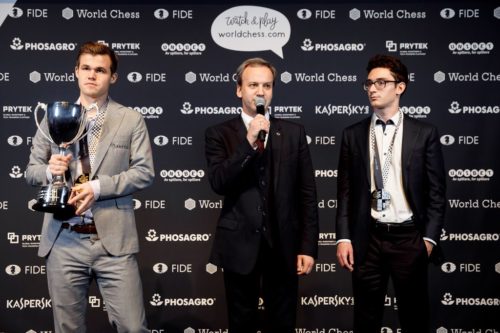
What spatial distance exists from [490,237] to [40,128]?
3455mm

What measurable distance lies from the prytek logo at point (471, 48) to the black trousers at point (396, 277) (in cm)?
Answer: 197

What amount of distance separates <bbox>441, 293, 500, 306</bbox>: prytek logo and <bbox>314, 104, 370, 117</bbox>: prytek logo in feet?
5.24

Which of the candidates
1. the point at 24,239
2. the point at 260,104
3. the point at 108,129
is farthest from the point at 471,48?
the point at 24,239

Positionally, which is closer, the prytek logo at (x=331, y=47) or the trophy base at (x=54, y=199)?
the trophy base at (x=54, y=199)

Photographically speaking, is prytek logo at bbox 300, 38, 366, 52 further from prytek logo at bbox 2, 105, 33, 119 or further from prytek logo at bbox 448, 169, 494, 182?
prytek logo at bbox 2, 105, 33, 119

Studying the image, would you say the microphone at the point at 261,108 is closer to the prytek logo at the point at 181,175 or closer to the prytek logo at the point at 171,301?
the prytek logo at the point at 181,175

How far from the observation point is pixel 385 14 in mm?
4781

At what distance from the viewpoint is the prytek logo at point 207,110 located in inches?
188

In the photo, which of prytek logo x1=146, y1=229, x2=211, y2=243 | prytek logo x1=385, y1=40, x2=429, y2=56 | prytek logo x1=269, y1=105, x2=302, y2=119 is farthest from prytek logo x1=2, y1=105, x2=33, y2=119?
prytek logo x1=385, y1=40, x2=429, y2=56

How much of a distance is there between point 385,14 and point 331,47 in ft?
1.65

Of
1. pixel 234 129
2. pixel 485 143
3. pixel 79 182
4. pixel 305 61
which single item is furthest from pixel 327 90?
pixel 79 182

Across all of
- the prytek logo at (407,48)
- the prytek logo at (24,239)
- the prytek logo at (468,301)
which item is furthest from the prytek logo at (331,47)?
the prytek logo at (24,239)

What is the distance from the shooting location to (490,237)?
4723mm

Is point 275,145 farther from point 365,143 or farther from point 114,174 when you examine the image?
point 114,174
